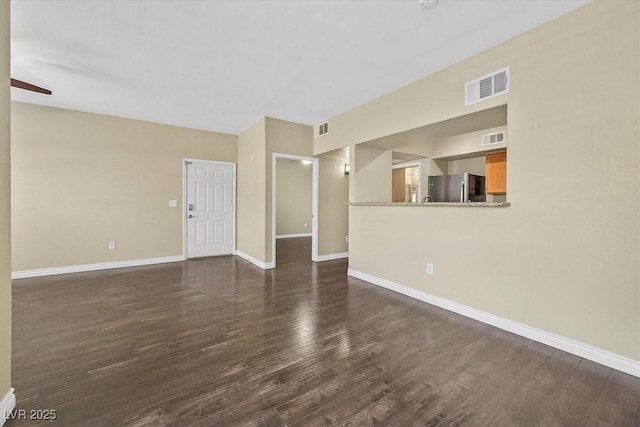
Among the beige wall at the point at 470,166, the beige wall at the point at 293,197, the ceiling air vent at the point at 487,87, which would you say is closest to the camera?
the ceiling air vent at the point at 487,87

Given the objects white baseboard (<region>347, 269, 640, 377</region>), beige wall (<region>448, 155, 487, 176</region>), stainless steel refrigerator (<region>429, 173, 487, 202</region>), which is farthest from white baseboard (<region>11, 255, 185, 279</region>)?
beige wall (<region>448, 155, 487, 176</region>)

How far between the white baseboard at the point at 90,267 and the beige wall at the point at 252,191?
137cm

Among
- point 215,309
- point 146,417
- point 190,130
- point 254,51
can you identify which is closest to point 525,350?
point 146,417

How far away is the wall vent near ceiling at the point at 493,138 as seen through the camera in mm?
4469

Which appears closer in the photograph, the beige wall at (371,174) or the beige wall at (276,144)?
the beige wall at (371,174)

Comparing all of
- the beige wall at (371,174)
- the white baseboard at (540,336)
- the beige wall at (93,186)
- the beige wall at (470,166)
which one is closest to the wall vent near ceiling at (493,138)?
the beige wall at (470,166)

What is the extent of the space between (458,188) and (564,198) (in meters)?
3.07

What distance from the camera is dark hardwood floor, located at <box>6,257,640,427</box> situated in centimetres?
146

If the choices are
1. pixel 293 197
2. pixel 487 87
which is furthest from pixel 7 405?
pixel 293 197

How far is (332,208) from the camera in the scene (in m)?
5.47

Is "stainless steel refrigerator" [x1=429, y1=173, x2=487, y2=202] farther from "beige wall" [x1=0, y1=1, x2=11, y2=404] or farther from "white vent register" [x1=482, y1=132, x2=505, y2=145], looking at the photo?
"beige wall" [x1=0, y1=1, x2=11, y2=404]

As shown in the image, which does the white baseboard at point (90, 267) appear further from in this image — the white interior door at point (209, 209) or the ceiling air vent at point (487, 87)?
the ceiling air vent at point (487, 87)

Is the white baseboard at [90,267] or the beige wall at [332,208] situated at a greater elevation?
the beige wall at [332,208]

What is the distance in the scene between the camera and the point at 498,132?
178 inches
